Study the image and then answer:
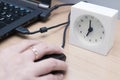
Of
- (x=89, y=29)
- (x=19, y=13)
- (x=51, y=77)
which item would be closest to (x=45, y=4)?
(x=19, y=13)

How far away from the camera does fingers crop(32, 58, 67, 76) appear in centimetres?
54

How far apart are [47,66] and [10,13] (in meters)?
0.30

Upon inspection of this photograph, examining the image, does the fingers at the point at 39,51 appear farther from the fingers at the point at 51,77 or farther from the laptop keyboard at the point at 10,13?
the laptop keyboard at the point at 10,13

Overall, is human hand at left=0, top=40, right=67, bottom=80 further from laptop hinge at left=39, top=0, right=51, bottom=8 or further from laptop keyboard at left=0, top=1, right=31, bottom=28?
laptop hinge at left=39, top=0, right=51, bottom=8

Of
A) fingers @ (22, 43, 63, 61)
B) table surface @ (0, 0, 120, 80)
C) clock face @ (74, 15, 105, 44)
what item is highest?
clock face @ (74, 15, 105, 44)

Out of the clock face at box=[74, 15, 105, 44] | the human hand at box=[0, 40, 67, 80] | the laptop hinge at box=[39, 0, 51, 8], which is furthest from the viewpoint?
the laptop hinge at box=[39, 0, 51, 8]

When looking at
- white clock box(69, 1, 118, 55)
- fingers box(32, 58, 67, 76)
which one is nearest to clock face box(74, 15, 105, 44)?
white clock box(69, 1, 118, 55)

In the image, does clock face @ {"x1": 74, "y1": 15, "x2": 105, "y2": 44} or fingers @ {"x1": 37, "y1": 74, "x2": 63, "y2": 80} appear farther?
clock face @ {"x1": 74, "y1": 15, "x2": 105, "y2": 44}

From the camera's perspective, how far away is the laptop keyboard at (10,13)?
729 mm

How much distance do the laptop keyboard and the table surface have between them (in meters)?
0.05

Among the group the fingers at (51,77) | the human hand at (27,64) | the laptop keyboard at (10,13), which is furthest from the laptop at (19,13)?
the fingers at (51,77)

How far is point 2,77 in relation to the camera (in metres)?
0.54

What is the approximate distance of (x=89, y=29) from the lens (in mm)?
653

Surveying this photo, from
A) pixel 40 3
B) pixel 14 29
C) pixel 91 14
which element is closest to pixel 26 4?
pixel 40 3
